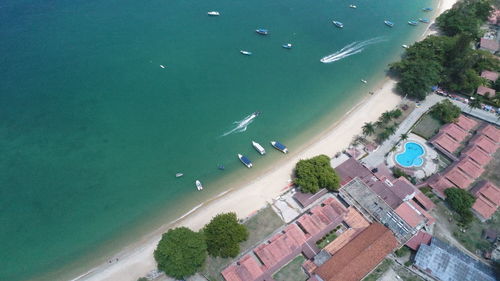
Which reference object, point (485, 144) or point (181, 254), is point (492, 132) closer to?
point (485, 144)

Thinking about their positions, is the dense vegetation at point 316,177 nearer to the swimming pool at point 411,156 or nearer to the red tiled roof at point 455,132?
the swimming pool at point 411,156

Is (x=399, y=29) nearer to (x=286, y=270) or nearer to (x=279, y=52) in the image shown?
(x=279, y=52)

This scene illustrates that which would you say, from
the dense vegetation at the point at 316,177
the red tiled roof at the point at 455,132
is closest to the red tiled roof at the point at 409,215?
the dense vegetation at the point at 316,177

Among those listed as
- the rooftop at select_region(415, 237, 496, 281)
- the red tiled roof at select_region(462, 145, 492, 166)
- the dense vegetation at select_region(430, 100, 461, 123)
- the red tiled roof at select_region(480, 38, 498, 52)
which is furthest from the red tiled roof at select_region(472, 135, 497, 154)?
the red tiled roof at select_region(480, 38, 498, 52)

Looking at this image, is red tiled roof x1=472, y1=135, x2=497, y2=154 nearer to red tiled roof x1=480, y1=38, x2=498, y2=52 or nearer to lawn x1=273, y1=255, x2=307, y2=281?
red tiled roof x1=480, y1=38, x2=498, y2=52

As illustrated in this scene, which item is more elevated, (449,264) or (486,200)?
(486,200)

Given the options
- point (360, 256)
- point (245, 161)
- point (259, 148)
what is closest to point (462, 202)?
point (360, 256)
